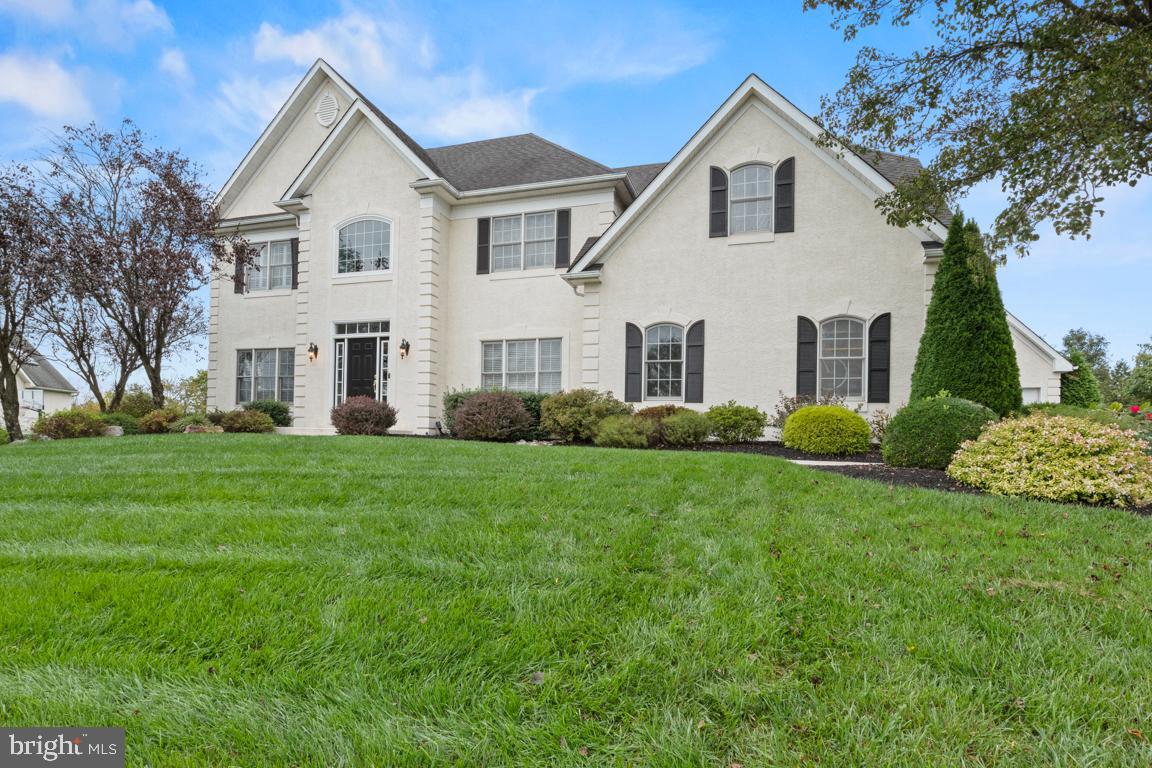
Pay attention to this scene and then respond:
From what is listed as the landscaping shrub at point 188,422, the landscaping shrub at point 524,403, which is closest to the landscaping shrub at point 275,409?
the landscaping shrub at point 188,422

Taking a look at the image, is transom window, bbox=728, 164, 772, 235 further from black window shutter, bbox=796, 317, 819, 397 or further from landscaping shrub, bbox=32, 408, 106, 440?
landscaping shrub, bbox=32, 408, 106, 440

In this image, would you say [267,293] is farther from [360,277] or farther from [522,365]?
[522,365]

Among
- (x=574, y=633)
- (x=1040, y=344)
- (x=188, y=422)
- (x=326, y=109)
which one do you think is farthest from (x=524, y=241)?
(x=574, y=633)

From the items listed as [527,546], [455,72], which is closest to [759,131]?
[455,72]

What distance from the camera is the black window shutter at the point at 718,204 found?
1282 centimetres

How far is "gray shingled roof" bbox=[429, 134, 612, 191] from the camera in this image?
49.8ft

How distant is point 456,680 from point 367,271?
579 inches

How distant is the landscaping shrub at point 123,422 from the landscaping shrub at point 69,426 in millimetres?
518

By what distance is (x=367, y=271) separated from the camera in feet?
50.7

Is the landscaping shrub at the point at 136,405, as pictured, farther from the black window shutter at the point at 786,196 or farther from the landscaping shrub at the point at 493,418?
the black window shutter at the point at 786,196

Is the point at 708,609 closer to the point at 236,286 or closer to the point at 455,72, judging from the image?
the point at 455,72

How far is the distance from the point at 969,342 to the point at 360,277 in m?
13.6

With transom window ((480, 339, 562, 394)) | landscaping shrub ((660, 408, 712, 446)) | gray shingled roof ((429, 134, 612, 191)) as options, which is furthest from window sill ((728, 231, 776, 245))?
transom window ((480, 339, 562, 394))

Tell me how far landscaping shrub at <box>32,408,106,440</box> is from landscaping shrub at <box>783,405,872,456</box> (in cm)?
1582
